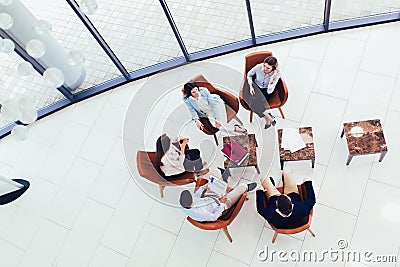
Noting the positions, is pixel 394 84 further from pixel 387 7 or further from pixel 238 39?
pixel 238 39

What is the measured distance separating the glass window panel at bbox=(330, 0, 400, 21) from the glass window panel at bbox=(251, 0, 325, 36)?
204 mm

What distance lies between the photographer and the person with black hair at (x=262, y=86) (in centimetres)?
536

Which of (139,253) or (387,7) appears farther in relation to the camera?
(387,7)

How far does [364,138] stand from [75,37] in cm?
379

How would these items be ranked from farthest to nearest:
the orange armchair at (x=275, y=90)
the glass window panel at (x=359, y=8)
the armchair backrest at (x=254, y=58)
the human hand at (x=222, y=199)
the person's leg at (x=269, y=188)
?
the glass window panel at (x=359, y=8), the armchair backrest at (x=254, y=58), the orange armchair at (x=275, y=90), the person's leg at (x=269, y=188), the human hand at (x=222, y=199)

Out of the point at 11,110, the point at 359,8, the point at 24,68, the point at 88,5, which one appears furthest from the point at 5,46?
the point at 359,8

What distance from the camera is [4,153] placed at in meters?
6.48

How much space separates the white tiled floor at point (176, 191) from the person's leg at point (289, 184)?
0.38 m

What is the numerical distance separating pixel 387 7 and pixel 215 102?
275 cm

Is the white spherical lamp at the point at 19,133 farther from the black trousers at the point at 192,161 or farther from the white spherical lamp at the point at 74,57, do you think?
the black trousers at the point at 192,161

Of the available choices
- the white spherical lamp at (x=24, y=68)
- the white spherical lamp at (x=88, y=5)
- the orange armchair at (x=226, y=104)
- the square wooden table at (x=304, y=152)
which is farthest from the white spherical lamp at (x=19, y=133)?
the square wooden table at (x=304, y=152)

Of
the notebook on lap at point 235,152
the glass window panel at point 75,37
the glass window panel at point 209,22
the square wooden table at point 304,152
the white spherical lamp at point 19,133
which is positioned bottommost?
the white spherical lamp at point 19,133

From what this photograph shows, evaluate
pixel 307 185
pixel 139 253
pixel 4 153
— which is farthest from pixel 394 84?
pixel 4 153

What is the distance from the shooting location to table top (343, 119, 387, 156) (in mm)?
5195
